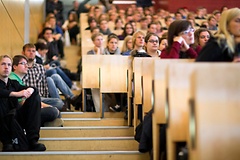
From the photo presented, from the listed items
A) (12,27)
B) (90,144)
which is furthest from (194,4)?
(90,144)

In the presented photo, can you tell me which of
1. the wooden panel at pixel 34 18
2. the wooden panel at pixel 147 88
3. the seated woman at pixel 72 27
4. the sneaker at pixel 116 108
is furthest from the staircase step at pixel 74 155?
the seated woman at pixel 72 27

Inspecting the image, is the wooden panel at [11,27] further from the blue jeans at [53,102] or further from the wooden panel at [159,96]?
the wooden panel at [159,96]

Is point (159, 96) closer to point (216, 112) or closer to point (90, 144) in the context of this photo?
point (216, 112)

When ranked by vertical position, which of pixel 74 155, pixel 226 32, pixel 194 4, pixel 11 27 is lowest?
→ pixel 74 155

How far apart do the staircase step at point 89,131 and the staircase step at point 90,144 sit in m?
0.30

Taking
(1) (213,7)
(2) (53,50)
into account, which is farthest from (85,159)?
(1) (213,7)

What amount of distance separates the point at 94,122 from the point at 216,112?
3.12m

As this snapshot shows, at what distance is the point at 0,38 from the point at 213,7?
27.5 ft

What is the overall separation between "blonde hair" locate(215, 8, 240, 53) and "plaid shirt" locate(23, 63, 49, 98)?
283cm

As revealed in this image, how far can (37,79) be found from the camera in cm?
621

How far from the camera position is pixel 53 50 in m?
8.98

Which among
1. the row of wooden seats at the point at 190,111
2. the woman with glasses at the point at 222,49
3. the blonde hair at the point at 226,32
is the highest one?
the blonde hair at the point at 226,32

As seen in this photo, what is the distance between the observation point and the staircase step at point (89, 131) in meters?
5.29

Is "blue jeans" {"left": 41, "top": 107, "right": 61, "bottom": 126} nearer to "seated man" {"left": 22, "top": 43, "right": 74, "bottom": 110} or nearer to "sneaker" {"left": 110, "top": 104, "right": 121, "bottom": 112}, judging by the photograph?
"seated man" {"left": 22, "top": 43, "right": 74, "bottom": 110}
